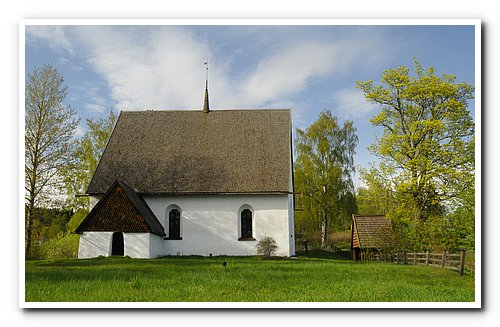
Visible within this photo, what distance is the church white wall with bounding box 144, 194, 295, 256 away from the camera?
1814cm

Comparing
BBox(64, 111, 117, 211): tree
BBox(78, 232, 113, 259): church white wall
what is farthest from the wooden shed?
BBox(64, 111, 117, 211): tree

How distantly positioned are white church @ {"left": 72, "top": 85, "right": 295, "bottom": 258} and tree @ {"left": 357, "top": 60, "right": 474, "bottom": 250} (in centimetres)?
387

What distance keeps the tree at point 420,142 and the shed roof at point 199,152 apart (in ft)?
13.5

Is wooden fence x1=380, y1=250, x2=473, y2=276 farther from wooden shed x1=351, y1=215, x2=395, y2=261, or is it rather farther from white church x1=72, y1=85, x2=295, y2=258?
white church x1=72, y1=85, x2=295, y2=258

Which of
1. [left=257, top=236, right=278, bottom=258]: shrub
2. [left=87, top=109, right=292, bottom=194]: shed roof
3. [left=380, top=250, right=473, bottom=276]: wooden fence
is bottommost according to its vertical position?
[left=257, top=236, right=278, bottom=258]: shrub

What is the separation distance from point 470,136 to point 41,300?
8332 mm

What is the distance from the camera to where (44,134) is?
11227 millimetres

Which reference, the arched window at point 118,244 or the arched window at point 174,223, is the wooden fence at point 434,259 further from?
the arched window at point 118,244

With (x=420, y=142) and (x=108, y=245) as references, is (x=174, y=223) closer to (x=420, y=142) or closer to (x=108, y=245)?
(x=108, y=245)

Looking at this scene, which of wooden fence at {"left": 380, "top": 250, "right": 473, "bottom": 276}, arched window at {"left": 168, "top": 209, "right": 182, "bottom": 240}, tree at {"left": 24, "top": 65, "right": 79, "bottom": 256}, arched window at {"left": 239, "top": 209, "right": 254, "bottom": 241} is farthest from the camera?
arched window at {"left": 168, "top": 209, "right": 182, "bottom": 240}

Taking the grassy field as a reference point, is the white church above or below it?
above

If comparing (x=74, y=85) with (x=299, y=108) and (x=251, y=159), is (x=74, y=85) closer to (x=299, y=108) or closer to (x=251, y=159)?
(x=299, y=108)

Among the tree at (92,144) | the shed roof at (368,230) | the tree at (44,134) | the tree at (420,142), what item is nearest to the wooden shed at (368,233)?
the shed roof at (368,230)
